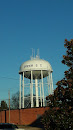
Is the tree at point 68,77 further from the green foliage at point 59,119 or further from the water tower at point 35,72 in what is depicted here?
the water tower at point 35,72

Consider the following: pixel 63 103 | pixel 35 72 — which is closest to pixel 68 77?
pixel 63 103

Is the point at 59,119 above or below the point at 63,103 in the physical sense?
below

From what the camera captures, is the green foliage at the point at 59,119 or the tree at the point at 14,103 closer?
the green foliage at the point at 59,119

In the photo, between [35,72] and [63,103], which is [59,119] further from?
[35,72]

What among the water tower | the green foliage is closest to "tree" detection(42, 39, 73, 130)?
the green foliage

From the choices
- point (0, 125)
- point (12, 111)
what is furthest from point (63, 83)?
point (12, 111)

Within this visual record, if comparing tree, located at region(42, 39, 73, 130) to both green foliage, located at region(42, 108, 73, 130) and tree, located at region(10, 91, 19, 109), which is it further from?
tree, located at region(10, 91, 19, 109)

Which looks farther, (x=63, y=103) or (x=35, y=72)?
(x=35, y=72)

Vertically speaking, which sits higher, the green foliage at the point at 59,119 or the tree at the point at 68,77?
the tree at the point at 68,77

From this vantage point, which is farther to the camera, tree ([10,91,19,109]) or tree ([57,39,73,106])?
tree ([10,91,19,109])

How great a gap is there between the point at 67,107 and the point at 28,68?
35871mm

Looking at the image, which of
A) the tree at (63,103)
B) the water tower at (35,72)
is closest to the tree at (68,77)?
the tree at (63,103)

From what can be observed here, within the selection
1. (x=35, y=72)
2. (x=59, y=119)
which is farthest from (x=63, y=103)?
(x=35, y=72)

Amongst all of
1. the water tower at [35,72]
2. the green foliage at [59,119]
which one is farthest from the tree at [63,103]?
the water tower at [35,72]
